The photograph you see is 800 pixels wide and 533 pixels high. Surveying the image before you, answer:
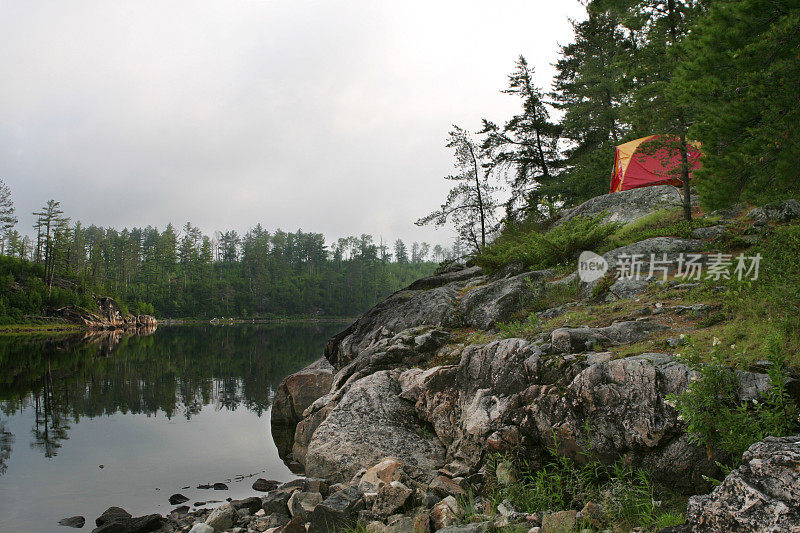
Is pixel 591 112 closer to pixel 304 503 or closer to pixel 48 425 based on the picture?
pixel 304 503

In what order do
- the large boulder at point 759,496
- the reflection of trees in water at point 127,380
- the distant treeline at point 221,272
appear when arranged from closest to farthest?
the large boulder at point 759,496 < the reflection of trees in water at point 127,380 < the distant treeline at point 221,272

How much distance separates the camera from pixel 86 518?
8742 mm

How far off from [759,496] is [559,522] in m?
1.67

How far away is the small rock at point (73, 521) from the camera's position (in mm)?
8398

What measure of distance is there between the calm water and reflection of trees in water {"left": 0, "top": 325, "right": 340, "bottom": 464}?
0.06 meters

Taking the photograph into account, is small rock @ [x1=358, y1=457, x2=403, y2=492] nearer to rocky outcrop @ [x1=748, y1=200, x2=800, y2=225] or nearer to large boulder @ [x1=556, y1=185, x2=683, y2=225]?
rocky outcrop @ [x1=748, y1=200, x2=800, y2=225]

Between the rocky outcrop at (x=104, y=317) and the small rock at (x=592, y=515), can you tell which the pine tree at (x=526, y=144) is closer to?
the small rock at (x=592, y=515)

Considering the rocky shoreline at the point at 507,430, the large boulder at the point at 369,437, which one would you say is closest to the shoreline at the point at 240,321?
the rocky shoreline at the point at 507,430

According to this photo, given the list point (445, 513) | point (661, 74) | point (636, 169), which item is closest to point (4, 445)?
point (445, 513)

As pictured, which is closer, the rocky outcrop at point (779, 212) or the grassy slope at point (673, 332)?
the grassy slope at point (673, 332)

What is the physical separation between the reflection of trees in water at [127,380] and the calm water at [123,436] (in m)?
0.06

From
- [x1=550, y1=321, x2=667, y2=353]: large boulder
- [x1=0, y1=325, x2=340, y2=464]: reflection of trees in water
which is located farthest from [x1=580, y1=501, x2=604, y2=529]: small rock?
[x1=0, y1=325, x2=340, y2=464]: reflection of trees in water

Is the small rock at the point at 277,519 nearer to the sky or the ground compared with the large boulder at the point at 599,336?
nearer to the ground

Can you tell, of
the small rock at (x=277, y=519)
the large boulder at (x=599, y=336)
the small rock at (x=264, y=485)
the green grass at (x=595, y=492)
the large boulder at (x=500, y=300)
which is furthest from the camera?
the large boulder at (x=500, y=300)
